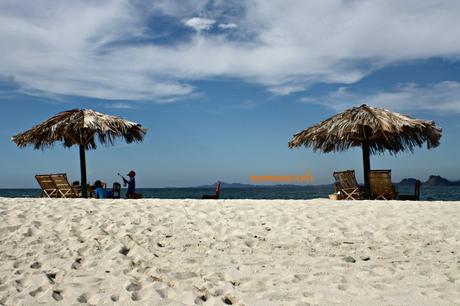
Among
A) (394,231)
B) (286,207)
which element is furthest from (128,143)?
(394,231)

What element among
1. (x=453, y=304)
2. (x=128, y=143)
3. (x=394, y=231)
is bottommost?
(x=453, y=304)

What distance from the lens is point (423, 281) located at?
14.7 ft

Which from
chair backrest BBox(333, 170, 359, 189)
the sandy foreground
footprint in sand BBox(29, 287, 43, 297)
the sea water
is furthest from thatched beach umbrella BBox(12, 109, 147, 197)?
the sea water

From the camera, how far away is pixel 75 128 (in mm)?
11430

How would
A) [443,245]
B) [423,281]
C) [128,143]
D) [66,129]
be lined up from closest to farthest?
[423,281], [443,245], [66,129], [128,143]

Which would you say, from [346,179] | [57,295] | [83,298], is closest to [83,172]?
[346,179]

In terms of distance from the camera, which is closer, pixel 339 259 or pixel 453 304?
pixel 453 304

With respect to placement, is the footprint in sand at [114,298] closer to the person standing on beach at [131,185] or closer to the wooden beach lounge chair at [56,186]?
the wooden beach lounge chair at [56,186]

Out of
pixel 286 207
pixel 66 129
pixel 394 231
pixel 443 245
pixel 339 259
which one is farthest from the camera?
pixel 66 129

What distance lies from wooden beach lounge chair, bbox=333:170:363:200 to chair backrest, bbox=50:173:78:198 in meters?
6.63

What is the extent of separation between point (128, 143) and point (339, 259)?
8889mm

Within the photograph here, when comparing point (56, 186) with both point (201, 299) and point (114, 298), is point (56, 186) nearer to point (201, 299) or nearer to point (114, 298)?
point (114, 298)

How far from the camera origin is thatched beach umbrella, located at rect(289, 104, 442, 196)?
35.8ft

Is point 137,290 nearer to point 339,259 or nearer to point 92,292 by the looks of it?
point 92,292
